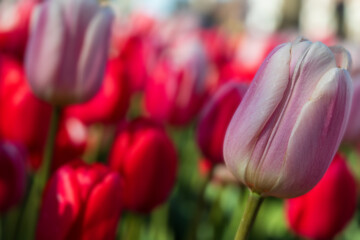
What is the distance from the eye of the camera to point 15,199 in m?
0.57

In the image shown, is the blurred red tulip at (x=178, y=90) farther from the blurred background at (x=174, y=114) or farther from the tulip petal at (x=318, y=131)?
the tulip petal at (x=318, y=131)

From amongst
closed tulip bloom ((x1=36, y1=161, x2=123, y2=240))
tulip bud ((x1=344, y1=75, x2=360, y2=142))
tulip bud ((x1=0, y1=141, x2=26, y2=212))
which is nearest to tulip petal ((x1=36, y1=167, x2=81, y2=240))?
closed tulip bloom ((x1=36, y1=161, x2=123, y2=240))

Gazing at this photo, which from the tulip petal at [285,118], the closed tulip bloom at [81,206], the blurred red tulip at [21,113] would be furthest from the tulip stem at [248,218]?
the blurred red tulip at [21,113]

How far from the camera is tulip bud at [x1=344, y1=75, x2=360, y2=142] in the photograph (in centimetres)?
80

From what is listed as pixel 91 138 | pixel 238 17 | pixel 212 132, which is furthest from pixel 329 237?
pixel 238 17

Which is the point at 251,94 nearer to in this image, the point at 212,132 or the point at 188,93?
the point at 212,132

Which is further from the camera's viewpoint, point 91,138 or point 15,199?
point 91,138

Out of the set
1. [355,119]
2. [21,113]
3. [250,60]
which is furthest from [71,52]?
[250,60]

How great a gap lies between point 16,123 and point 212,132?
28 cm

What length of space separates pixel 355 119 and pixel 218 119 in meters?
0.33

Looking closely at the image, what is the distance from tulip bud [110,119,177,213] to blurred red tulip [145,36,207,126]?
24 centimetres

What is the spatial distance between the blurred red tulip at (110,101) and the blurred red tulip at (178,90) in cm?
9

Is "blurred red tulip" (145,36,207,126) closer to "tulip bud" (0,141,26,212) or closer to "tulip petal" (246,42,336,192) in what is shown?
"tulip bud" (0,141,26,212)

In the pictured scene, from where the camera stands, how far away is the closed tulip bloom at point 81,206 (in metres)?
0.44
